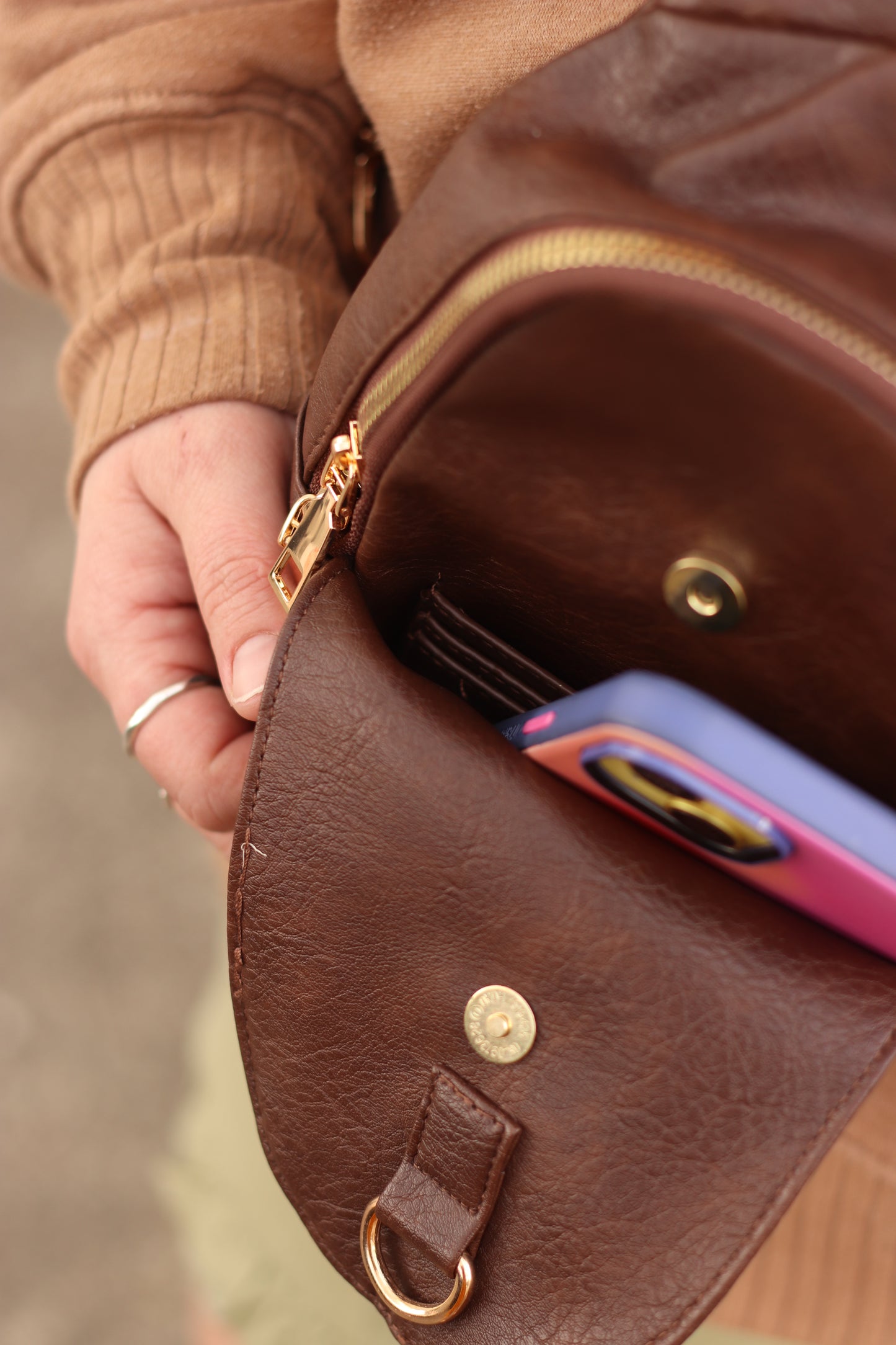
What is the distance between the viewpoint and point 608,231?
324 mm

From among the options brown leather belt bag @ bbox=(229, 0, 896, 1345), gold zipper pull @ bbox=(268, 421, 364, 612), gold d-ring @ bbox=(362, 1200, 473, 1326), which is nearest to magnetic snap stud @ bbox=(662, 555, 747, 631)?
brown leather belt bag @ bbox=(229, 0, 896, 1345)

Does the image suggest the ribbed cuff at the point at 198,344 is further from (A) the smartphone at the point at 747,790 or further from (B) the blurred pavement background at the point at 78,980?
(B) the blurred pavement background at the point at 78,980

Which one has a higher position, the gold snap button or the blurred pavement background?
the gold snap button

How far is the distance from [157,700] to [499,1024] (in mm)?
317

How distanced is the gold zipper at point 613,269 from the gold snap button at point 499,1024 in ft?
0.78

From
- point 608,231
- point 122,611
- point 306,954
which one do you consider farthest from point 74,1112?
point 608,231

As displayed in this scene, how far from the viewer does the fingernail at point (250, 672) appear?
540 millimetres

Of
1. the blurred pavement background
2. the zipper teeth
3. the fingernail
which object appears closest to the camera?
the zipper teeth

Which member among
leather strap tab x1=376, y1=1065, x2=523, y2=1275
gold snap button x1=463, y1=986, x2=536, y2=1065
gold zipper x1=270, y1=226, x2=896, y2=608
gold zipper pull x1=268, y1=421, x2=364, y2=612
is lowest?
leather strap tab x1=376, y1=1065, x2=523, y2=1275

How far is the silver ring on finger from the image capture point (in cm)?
63

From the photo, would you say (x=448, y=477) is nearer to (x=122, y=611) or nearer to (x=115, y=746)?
(x=122, y=611)

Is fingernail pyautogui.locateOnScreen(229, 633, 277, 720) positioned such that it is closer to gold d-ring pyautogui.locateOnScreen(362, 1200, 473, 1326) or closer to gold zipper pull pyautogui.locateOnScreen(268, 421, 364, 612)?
gold zipper pull pyautogui.locateOnScreen(268, 421, 364, 612)

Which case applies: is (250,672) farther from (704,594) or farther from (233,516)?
(704,594)

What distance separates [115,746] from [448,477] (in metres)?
1.42
